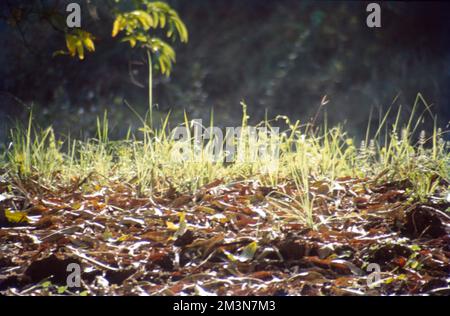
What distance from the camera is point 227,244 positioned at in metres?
2.12

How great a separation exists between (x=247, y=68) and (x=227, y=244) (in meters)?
4.07

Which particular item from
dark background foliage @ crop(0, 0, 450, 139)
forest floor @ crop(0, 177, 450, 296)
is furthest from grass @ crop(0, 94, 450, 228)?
dark background foliage @ crop(0, 0, 450, 139)

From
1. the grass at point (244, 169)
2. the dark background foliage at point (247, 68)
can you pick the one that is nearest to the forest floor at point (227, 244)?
the grass at point (244, 169)

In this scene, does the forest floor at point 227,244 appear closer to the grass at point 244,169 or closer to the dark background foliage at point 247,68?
the grass at point 244,169

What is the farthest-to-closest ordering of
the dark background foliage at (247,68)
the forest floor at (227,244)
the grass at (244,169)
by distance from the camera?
the dark background foliage at (247,68) → the grass at (244,169) → the forest floor at (227,244)

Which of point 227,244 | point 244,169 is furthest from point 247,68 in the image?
point 227,244

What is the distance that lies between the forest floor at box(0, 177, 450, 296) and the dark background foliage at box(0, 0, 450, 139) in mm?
3106

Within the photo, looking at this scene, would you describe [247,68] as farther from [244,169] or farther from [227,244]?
[227,244]

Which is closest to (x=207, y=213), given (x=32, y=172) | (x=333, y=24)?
(x=32, y=172)

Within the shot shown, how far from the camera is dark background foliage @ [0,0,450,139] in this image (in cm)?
564

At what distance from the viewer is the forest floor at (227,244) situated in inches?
75.2

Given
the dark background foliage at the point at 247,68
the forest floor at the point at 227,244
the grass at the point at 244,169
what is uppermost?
the dark background foliage at the point at 247,68

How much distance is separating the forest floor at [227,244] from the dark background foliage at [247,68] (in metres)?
3.11

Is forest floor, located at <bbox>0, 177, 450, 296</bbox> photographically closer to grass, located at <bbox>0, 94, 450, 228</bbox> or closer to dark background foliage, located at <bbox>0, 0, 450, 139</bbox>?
grass, located at <bbox>0, 94, 450, 228</bbox>
